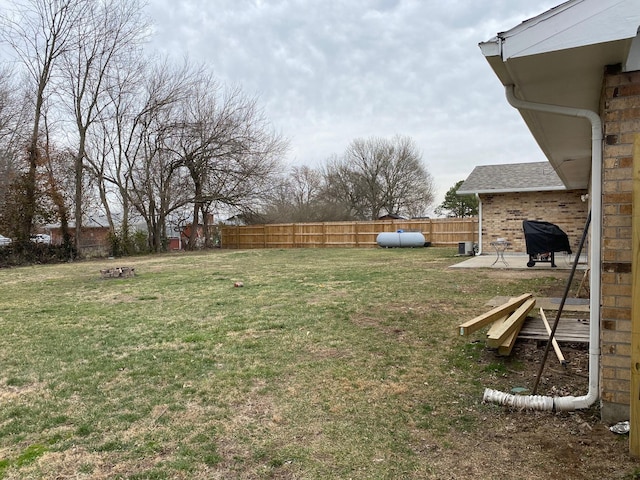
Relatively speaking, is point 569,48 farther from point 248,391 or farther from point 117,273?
point 117,273

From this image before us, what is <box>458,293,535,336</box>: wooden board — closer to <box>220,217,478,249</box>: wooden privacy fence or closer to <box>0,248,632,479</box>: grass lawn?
<box>0,248,632,479</box>: grass lawn

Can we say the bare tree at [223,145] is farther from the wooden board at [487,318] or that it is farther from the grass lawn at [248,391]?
the wooden board at [487,318]

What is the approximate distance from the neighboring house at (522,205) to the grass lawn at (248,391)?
9.63 m

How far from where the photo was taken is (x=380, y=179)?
123ft

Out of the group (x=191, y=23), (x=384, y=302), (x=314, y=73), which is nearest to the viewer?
(x=384, y=302)

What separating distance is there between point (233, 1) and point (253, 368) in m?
9.84

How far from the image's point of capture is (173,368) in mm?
3785

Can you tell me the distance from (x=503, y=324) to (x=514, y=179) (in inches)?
521

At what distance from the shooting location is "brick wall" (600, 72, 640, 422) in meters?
2.44

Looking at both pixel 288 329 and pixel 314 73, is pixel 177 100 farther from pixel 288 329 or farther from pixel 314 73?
pixel 288 329

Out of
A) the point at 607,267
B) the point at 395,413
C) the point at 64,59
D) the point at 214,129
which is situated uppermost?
Answer: the point at 64,59

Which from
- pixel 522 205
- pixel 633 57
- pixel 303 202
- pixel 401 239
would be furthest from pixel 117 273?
pixel 303 202

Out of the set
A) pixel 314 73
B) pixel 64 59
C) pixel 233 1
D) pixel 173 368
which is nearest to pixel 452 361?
pixel 173 368

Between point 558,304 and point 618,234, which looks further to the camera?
point 558,304
